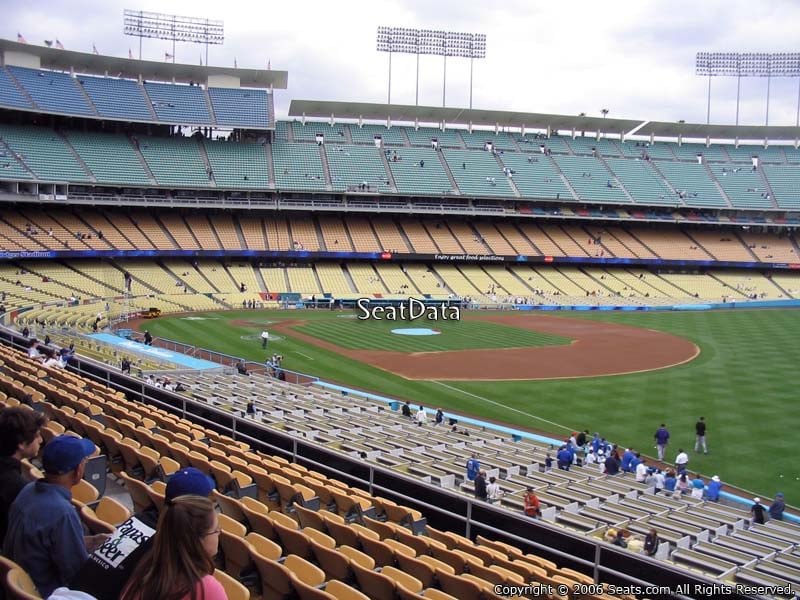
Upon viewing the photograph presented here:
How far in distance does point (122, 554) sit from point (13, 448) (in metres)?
1.98

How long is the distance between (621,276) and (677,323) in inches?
797

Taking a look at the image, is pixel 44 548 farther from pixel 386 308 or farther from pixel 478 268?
pixel 478 268

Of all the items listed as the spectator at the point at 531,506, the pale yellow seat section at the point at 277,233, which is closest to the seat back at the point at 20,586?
the spectator at the point at 531,506

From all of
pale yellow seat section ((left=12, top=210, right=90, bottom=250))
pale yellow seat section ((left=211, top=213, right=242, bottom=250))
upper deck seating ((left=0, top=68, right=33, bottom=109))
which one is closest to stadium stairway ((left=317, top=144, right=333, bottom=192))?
pale yellow seat section ((left=211, top=213, right=242, bottom=250))

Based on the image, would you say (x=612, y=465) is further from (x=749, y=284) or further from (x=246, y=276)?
(x=749, y=284)

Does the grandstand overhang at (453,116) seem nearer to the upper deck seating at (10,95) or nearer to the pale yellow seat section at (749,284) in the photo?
the pale yellow seat section at (749,284)

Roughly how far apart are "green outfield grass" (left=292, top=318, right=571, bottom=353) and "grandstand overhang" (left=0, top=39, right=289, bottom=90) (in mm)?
33978

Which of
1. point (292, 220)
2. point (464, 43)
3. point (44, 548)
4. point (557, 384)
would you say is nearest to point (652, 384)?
point (557, 384)

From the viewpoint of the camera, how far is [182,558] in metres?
2.92

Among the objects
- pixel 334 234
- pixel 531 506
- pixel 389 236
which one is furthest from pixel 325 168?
pixel 531 506

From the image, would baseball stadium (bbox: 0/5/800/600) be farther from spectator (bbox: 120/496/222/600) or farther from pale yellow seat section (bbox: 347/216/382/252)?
spectator (bbox: 120/496/222/600)

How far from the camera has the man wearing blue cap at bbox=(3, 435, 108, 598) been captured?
13.1 feet

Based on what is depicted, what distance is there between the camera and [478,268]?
229ft

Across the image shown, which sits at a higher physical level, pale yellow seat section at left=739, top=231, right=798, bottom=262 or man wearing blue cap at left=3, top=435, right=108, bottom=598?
pale yellow seat section at left=739, top=231, right=798, bottom=262
